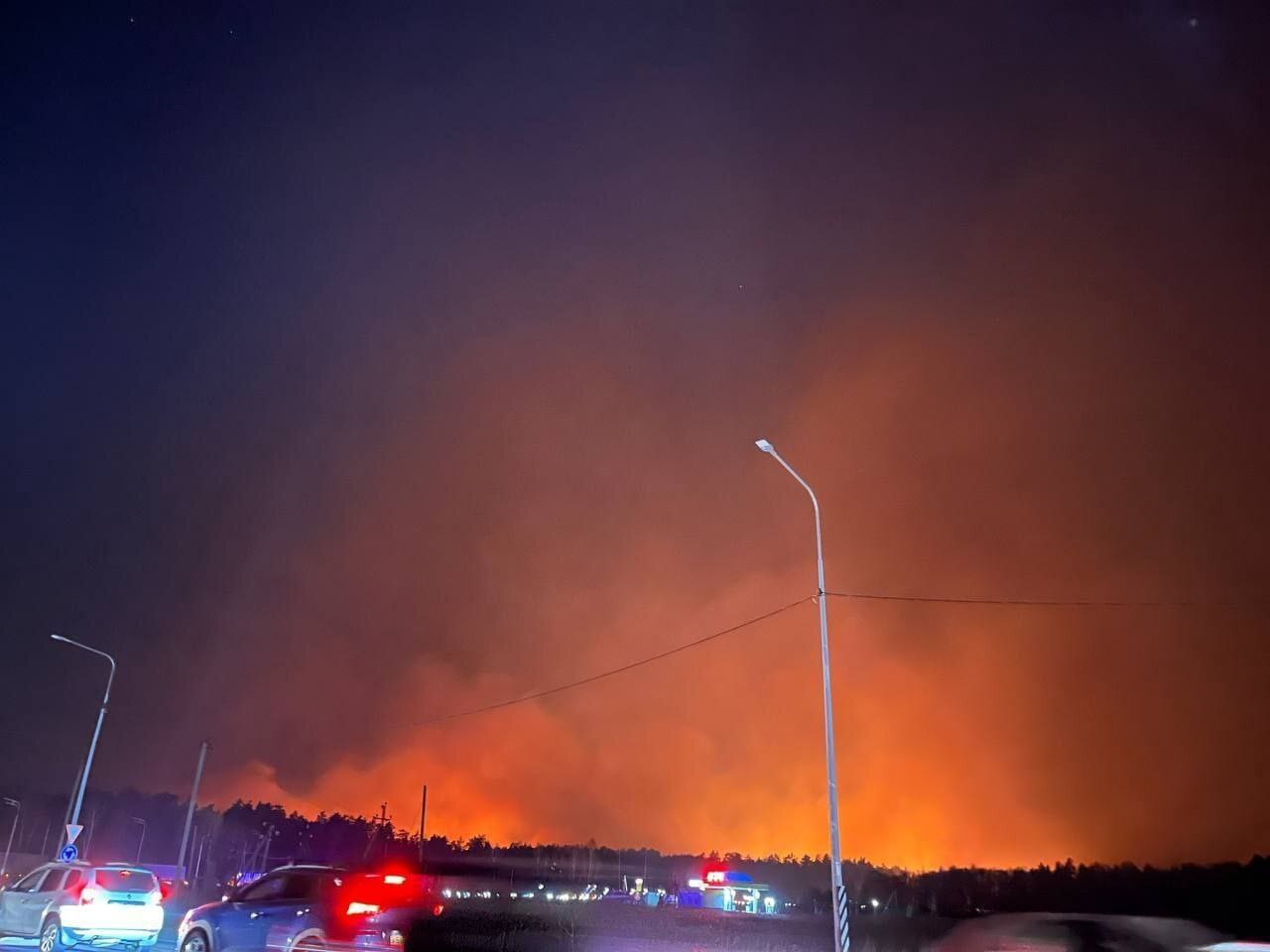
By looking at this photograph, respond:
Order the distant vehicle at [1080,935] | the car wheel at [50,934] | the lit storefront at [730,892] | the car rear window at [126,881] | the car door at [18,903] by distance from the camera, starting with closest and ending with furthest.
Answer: the distant vehicle at [1080,935] → the car wheel at [50,934] → the car rear window at [126,881] → the car door at [18,903] → the lit storefront at [730,892]

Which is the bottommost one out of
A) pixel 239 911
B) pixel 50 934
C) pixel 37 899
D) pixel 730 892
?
pixel 50 934

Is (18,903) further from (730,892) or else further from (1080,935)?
(730,892)

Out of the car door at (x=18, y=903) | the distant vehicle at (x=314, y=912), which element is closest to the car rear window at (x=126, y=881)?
the car door at (x=18, y=903)

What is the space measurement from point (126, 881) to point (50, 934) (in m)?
1.62

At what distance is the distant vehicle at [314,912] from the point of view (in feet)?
52.6

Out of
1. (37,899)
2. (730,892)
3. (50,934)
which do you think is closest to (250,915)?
(50,934)

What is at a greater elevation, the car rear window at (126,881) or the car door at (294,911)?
the car rear window at (126,881)

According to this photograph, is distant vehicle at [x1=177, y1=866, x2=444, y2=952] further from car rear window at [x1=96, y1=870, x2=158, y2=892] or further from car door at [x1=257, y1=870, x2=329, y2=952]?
car rear window at [x1=96, y1=870, x2=158, y2=892]

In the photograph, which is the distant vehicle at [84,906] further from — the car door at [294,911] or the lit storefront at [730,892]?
the lit storefront at [730,892]

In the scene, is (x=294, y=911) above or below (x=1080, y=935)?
above

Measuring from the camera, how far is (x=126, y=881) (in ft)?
65.8

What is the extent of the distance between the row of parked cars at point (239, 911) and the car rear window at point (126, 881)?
22mm

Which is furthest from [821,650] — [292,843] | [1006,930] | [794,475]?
[292,843]

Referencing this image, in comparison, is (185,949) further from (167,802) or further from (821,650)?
(167,802)
